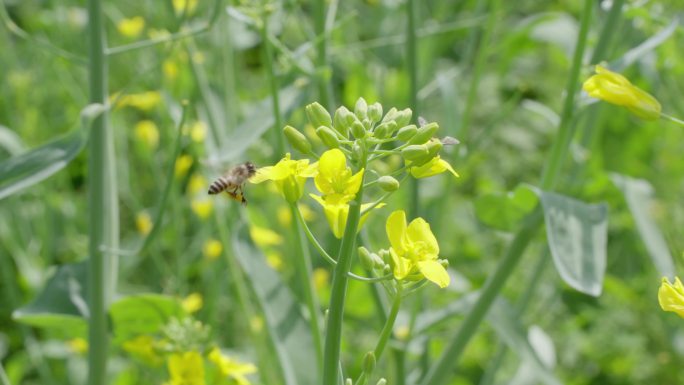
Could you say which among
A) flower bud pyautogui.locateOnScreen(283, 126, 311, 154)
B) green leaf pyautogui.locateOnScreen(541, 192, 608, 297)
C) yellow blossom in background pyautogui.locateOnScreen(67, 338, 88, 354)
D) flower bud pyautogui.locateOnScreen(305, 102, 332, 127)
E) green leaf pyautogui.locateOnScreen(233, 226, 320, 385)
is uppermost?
flower bud pyautogui.locateOnScreen(305, 102, 332, 127)

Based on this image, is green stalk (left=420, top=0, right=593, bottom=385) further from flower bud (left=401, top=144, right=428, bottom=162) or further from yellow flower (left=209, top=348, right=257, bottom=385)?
flower bud (left=401, top=144, right=428, bottom=162)

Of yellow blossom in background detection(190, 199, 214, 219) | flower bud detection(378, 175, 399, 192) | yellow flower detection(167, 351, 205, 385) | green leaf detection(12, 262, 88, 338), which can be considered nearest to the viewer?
flower bud detection(378, 175, 399, 192)

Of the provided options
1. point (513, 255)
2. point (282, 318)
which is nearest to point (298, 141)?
point (513, 255)

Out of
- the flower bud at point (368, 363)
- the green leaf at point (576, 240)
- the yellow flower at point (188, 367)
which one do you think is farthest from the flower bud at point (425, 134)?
the yellow flower at point (188, 367)

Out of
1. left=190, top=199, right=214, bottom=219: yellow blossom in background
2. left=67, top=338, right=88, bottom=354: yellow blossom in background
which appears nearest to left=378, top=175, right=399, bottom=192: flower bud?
left=190, top=199, right=214, bottom=219: yellow blossom in background

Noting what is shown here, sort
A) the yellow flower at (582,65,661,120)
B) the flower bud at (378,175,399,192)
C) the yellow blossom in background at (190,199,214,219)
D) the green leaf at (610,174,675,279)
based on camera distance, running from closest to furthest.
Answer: the flower bud at (378,175,399,192) < the yellow flower at (582,65,661,120) < the green leaf at (610,174,675,279) < the yellow blossom in background at (190,199,214,219)
